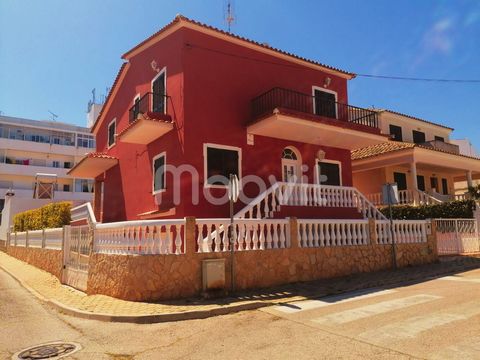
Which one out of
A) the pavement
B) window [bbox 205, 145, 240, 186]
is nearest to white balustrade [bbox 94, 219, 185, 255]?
the pavement

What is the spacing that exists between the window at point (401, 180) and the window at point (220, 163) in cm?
1374

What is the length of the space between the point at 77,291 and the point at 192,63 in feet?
24.8

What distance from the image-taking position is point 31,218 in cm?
2034

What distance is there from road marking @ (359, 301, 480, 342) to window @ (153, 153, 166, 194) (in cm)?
860

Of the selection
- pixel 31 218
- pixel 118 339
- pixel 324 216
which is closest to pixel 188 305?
pixel 118 339

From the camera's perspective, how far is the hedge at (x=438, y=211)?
16875 mm

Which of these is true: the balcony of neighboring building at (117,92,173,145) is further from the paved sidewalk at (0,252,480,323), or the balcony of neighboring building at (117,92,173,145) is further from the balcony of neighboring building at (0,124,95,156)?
the balcony of neighboring building at (0,124,95,156)

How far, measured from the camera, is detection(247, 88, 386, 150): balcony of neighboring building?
12723 millimetres

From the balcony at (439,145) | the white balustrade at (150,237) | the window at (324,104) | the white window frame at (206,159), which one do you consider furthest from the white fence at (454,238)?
the white balustrade at (150,237)

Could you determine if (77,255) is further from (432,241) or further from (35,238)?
(432,241)

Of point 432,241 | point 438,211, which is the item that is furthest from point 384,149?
point 432,241

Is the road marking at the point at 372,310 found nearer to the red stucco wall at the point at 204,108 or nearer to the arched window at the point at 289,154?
the red stucco wall at the point at 204,108

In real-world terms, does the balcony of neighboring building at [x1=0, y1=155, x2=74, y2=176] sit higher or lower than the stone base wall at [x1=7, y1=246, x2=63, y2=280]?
higher

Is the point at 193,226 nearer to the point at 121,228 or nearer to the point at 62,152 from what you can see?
the point at 121,228
